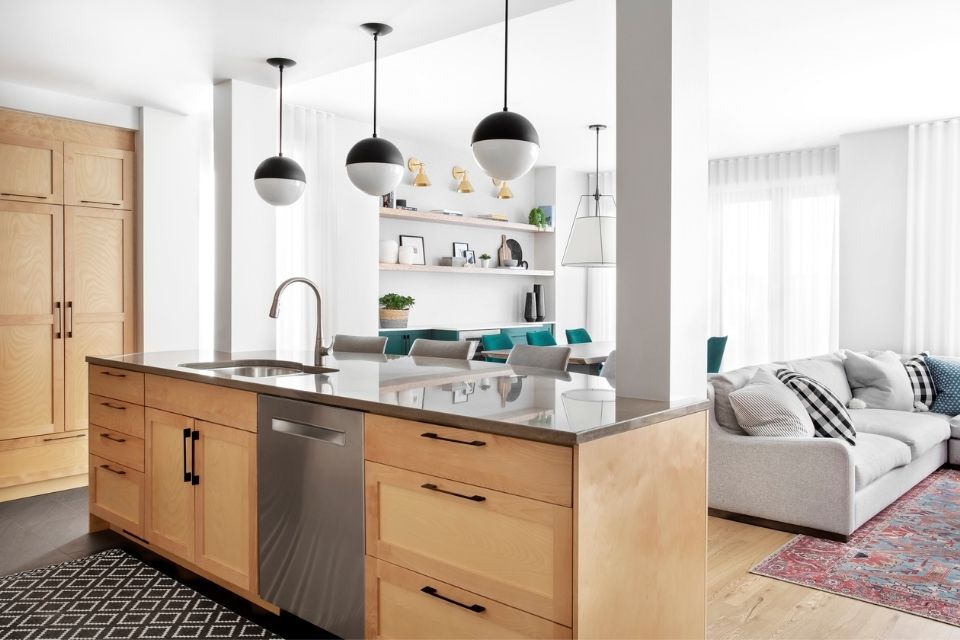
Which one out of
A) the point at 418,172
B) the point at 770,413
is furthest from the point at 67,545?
the point at 418,172

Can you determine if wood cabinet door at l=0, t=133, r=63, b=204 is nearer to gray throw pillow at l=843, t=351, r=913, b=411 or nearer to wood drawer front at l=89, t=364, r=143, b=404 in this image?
wood drawer front at l=89, t=364, r=143, b=404

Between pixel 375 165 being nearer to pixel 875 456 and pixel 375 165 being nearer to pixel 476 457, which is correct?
pixel 476 457

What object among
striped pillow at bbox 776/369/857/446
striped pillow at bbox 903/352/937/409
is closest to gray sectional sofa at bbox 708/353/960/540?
striped pillow at bbox 776/369/857/446

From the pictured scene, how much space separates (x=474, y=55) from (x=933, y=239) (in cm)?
404

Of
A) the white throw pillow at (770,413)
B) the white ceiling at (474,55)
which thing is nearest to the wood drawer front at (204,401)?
the white ceiling at (474,55)

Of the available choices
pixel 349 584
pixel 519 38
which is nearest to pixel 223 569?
pixel 349 584

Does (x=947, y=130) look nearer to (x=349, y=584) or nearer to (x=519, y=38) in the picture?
(x=519, y=38)

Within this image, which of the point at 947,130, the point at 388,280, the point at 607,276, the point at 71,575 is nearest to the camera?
the point at 71,575

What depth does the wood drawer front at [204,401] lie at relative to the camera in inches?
96.9

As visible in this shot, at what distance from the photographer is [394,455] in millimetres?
1982

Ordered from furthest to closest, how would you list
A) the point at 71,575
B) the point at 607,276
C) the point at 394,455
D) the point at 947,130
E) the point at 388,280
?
the point at 607,276, the point at 388,280, the point at 947,130, the point at 71,575, the point at 394,455

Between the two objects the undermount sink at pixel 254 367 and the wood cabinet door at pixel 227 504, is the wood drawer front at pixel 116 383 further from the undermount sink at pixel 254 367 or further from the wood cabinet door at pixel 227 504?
the wood cabinet door at pixel 227 504

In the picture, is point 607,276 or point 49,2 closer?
point 49,2

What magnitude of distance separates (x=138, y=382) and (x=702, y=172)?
2358mm
